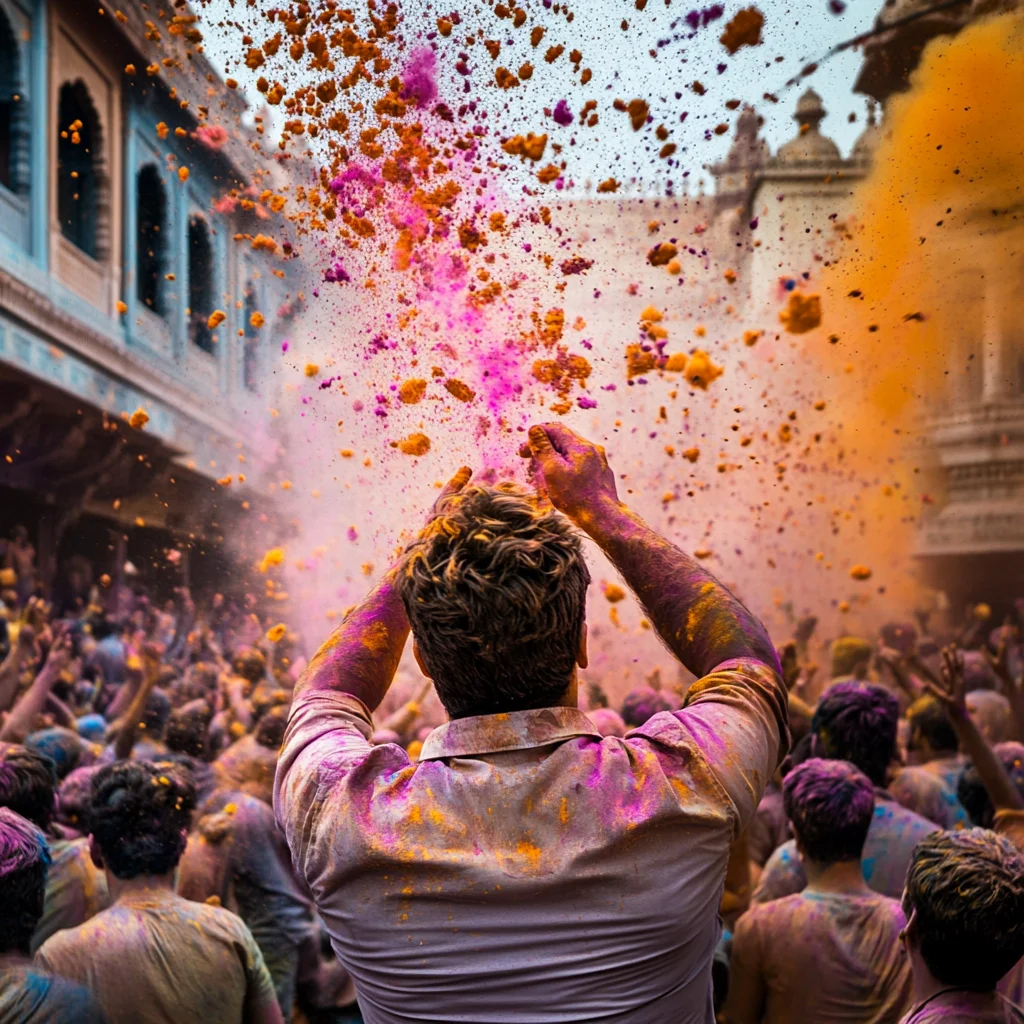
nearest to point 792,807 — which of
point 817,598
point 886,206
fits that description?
point 886,206

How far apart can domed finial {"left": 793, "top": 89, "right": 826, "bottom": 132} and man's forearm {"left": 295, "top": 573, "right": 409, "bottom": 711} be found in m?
2.96

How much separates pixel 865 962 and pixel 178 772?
5.47ft

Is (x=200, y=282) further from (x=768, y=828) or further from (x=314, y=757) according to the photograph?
(x=314, y=757)

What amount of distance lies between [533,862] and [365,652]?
1.49 ft

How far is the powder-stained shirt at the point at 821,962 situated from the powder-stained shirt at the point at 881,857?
0.35 m

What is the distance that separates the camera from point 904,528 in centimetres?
892

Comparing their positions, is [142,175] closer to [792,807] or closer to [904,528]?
[904,528]

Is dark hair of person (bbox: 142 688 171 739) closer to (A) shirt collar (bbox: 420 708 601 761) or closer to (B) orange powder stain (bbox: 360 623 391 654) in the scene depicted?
(B) orange powder stain (bbox: 360 623 391 654)

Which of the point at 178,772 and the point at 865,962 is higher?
the point at 178,772

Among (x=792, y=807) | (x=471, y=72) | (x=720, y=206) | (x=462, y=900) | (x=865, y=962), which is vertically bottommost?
(x=865, y=962)

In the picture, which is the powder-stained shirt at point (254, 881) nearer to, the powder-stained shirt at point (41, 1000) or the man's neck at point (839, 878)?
the powder-stained shirt at point (41, 1000)

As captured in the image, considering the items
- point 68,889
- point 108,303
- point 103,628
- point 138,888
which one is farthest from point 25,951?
point 108,303

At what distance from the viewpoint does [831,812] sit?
2.51 meters

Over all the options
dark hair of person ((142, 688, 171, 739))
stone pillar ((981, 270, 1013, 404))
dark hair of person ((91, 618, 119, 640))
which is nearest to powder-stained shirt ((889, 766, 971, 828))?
dark hair of person ((142, 688, 171, 739))
